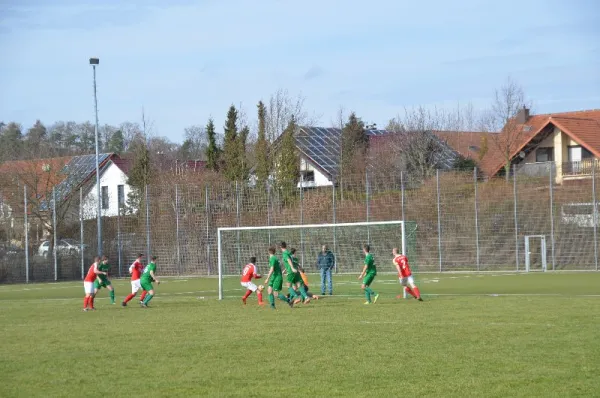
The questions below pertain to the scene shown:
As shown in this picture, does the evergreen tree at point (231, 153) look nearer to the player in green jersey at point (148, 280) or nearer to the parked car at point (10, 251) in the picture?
the parked car at point (10, 251)

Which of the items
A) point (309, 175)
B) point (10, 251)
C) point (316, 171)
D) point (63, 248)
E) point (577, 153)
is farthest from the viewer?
point (309, 175)

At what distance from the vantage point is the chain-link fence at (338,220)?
39.5 meters

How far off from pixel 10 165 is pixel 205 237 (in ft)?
63.5

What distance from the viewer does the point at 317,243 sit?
38.7 m

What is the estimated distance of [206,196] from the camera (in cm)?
4734

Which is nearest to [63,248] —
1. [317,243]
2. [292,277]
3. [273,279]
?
[317,243]

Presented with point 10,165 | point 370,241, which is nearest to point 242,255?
point 370,241

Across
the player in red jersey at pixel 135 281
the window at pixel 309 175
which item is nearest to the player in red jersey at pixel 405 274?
the player in red jersey at pixel 135 281

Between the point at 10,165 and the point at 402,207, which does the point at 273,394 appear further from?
the point at 10,165

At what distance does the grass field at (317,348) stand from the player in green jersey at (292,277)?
923 mm

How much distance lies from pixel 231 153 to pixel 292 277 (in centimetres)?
3018

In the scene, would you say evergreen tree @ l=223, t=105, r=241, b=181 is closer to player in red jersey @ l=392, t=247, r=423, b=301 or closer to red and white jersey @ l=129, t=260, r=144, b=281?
red and white jersey @ l=129, t=260, r=144, b=281

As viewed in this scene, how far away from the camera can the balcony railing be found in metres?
39.0

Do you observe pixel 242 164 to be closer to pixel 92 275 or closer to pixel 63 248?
pixel 63 248
